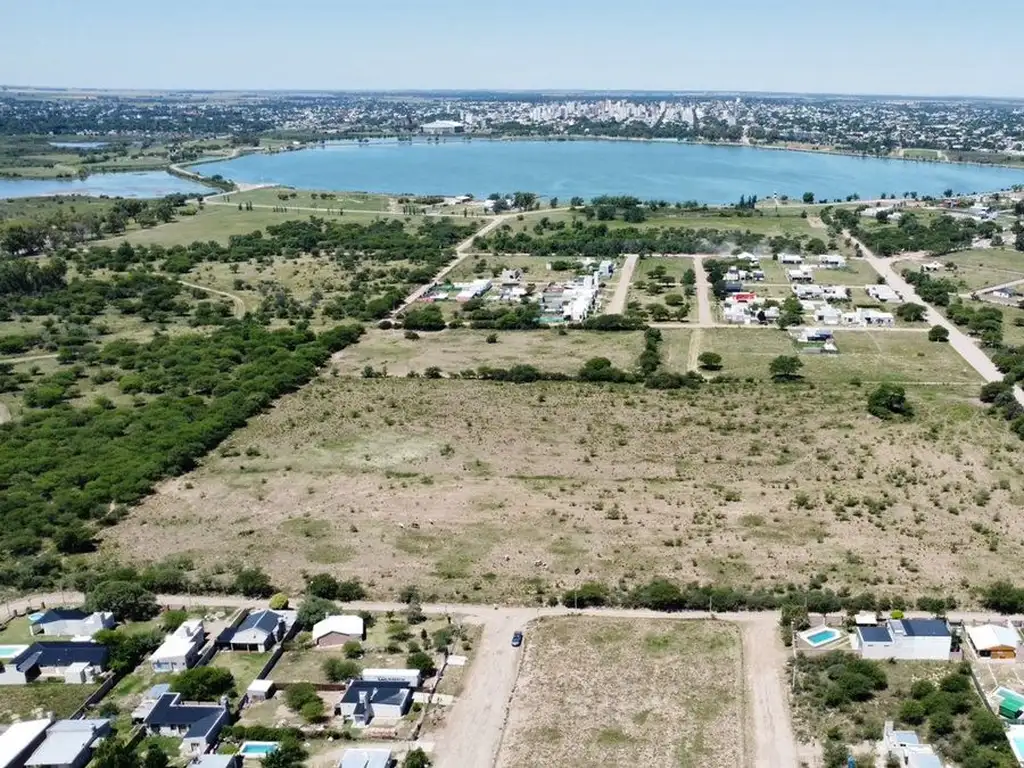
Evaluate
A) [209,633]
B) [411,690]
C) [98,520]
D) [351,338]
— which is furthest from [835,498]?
[351,338]

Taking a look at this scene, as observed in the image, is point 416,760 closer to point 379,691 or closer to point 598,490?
point 379,691

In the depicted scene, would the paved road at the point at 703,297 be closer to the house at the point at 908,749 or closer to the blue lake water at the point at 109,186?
the house at the point at 908,749

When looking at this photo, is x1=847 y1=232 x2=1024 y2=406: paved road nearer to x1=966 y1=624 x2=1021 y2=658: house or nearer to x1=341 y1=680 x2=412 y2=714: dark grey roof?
x1=966 y1=624 x2=1021 y2=658: house

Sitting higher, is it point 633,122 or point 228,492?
point 633,122

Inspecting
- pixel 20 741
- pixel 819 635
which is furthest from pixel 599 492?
pixel 20 741

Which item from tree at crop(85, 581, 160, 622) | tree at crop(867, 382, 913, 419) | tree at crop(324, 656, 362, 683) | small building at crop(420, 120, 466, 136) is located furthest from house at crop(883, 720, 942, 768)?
small building at crop(420, 120, 466, 136)

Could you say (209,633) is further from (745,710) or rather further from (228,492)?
(745,710)
